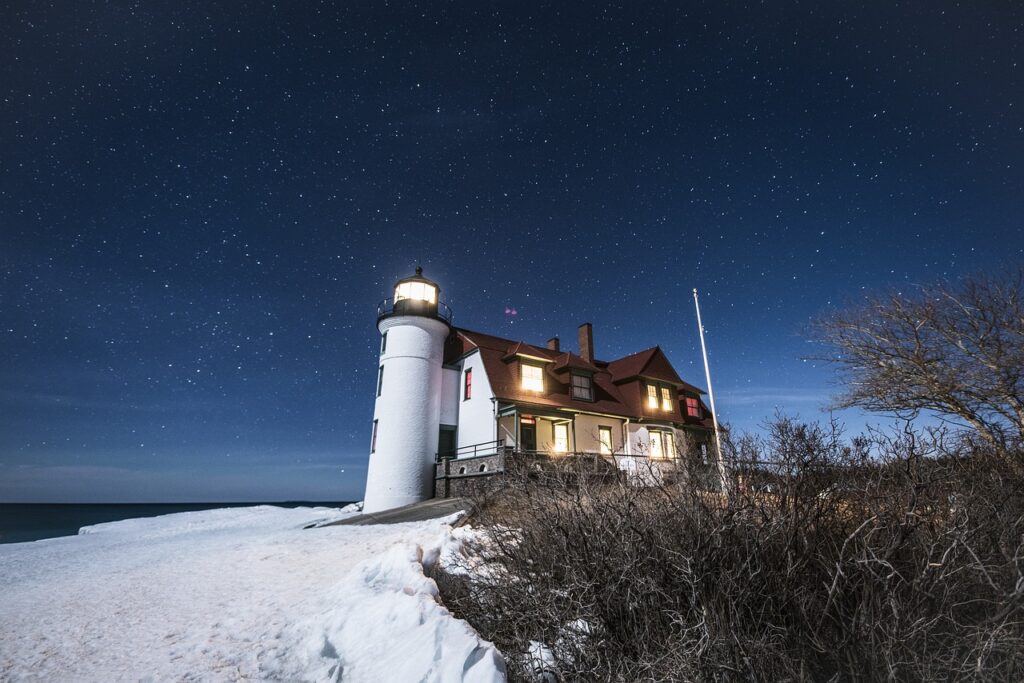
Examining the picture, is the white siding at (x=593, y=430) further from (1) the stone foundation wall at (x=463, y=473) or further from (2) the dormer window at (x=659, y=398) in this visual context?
(1) the stone foundation wall at (x=463, y=473)

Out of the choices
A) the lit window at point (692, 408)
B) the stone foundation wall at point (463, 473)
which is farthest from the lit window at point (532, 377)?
the lit window at point (692, 408)

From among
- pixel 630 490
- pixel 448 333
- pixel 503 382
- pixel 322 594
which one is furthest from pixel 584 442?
pixel 630 490

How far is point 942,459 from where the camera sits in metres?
6.34

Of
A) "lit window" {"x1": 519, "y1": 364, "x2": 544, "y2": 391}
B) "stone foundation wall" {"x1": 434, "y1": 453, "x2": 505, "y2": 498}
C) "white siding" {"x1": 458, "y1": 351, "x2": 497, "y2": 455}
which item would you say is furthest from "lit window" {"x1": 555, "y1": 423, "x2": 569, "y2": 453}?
"stone foundation wall" {"x1": 434, "y1": 453, "x2": 505, "y2": 498}

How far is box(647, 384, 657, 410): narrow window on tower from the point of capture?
83.0ft

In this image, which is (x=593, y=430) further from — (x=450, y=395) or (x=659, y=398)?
(x=450, y=395)

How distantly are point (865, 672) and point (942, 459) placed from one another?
14.5ft

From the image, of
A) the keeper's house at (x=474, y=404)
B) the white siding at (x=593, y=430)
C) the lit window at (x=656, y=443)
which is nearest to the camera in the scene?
the keeper's house at (x=474, y=404)

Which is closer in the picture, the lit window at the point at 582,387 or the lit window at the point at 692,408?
the lit window at the point at 582,387

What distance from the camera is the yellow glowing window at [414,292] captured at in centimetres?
2417

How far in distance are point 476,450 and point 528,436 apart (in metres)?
2.61

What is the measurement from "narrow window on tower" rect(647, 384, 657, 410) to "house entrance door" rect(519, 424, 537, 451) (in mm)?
7543

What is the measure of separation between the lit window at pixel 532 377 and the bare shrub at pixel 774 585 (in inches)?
670

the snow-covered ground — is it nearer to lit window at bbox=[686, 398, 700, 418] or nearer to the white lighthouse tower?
the white lighthouse tower
